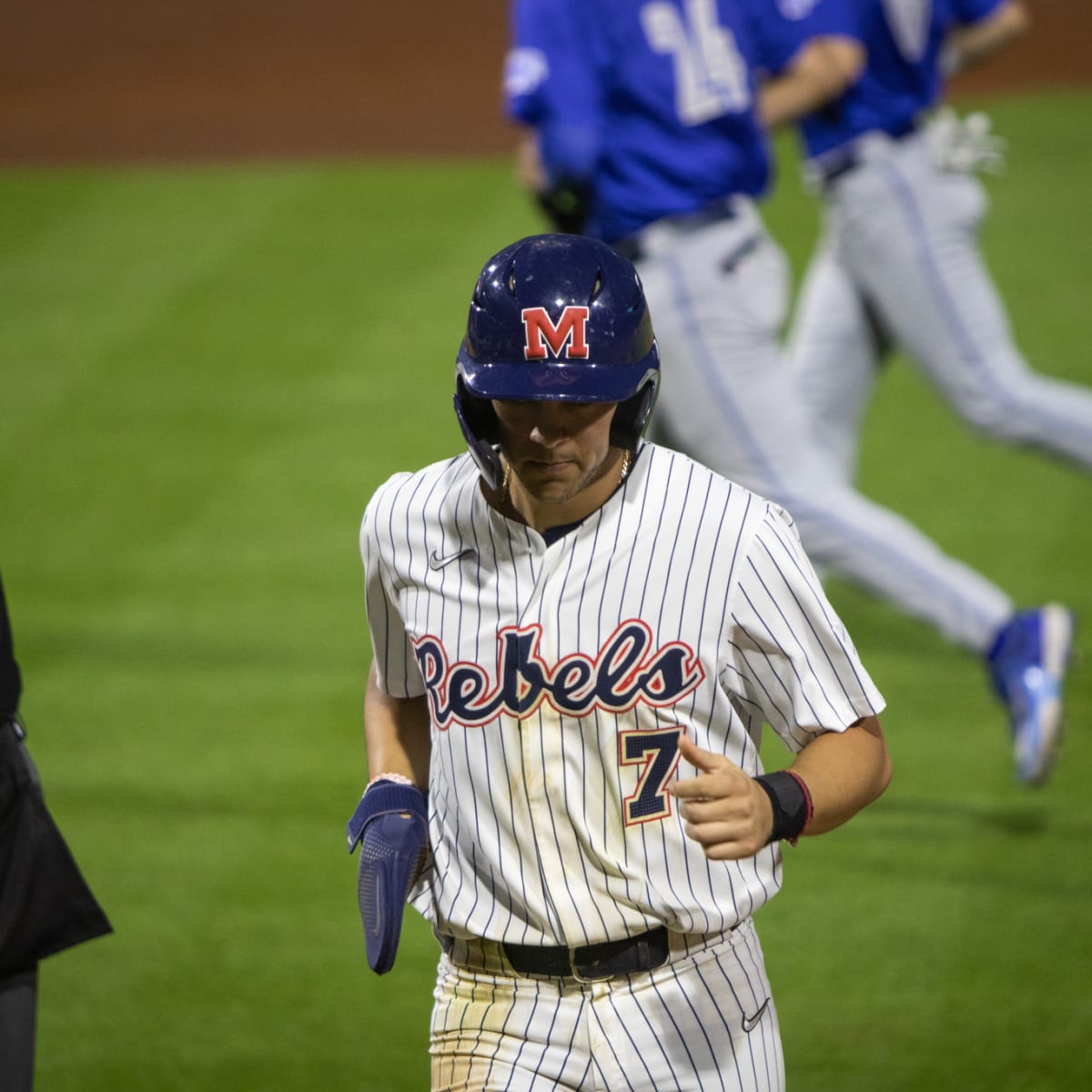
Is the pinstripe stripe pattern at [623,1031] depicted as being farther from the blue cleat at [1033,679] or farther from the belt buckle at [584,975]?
the blue cleat at [1033,679]

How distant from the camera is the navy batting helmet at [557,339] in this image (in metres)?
2.32

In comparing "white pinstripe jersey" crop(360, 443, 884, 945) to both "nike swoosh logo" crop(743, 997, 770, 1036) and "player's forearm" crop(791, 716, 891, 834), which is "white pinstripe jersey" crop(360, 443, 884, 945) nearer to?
"player's forearm" crop(791, 716, 891, 834)

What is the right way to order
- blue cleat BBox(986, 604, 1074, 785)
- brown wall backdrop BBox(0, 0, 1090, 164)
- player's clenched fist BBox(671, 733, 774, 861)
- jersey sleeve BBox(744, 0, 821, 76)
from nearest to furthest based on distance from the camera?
player's clenched fist BBox(671, 733, 774, 861)
blue cleat BBox(986, 604, 1074, 785)
jersey sleeve BBox(744, 0, 821, 76)
brown wall backdrop BBox(0, 0, 1090, 164)

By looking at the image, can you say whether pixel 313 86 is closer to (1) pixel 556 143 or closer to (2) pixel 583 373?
(1) pixel 556 143

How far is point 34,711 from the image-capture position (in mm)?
5727

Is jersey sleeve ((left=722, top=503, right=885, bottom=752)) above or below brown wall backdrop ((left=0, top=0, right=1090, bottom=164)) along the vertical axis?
above

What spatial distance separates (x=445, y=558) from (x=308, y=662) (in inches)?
142

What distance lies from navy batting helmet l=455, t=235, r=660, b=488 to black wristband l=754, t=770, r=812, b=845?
51 centimetres

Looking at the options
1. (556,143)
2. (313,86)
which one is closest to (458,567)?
(556,143)

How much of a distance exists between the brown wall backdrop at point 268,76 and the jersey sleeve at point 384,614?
37.7 feet

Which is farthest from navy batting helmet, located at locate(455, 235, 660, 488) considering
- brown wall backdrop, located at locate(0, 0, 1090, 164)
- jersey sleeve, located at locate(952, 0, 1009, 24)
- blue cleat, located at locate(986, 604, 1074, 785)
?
brown wall backdrop, located at locate(0, 0, 1090, 164)

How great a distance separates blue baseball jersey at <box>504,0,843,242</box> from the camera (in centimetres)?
482

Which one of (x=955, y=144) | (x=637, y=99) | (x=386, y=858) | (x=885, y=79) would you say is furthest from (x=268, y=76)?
(x=386, y=858)

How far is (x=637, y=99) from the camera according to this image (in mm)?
4945
